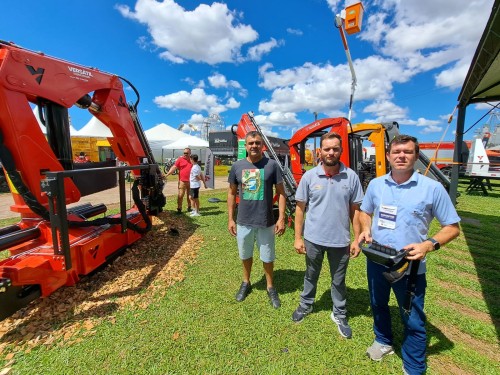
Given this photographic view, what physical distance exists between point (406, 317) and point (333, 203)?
1.07 metres

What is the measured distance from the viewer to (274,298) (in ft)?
10.2

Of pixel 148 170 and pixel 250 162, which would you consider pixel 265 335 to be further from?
pixel 148 170

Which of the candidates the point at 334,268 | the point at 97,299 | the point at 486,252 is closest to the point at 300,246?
the point at 334,268

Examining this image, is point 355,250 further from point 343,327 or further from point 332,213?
point 343,327

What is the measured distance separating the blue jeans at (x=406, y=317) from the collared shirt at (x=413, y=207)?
0.71ft

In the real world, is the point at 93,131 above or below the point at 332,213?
above

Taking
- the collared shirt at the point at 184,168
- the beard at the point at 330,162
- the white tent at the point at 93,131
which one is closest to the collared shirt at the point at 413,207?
the beard at the point at 330,162

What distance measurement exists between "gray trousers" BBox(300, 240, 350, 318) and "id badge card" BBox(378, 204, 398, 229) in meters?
0.59

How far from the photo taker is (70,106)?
130 inches

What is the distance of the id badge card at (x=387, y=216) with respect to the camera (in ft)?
6.39

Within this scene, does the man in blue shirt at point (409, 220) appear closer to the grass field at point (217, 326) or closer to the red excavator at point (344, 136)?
the grass field at point (217, 326)

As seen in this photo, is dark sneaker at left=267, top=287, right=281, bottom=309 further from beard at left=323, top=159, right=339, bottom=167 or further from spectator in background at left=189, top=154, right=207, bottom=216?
spectator in background at left=189, top=154, right=207, bottom=216

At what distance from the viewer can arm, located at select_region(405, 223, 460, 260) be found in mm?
1729

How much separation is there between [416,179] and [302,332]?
185 centimetres
